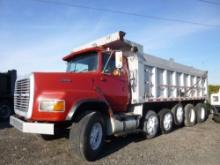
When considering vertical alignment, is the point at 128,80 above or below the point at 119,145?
above

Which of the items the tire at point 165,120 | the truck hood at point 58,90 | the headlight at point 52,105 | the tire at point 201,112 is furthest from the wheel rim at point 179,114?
the headlight at point 52,105

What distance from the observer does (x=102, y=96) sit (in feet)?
20.7

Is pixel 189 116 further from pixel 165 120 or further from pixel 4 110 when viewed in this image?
pixel 4 110

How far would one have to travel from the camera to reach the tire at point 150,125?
7949 millimetres

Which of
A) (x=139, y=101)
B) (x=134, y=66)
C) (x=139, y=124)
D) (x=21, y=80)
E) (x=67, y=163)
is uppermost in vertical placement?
(x=134, y=66)

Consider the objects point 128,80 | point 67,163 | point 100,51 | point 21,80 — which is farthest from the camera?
point 128,80

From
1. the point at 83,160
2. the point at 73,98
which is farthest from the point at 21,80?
the point at 83,160

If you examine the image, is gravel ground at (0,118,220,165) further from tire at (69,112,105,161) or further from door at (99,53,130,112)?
door at (99,53,130,112)

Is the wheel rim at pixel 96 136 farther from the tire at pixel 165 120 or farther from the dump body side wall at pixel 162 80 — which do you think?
the tire at pixel 165 120

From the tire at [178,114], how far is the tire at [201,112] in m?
1.65

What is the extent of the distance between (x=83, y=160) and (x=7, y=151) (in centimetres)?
217

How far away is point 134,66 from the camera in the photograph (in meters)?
7.73

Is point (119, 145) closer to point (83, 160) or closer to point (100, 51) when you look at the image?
point (83, 160)

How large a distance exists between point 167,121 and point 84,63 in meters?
4.24
